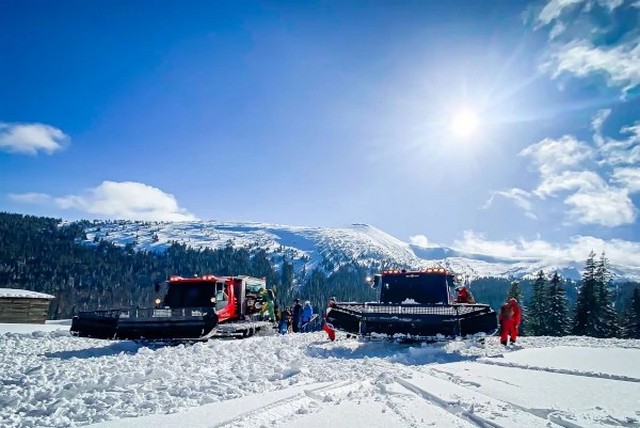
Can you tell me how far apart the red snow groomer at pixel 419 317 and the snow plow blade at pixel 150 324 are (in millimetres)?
3961

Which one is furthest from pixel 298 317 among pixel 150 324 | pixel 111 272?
pixel 111 272

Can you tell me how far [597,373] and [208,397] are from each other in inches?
262

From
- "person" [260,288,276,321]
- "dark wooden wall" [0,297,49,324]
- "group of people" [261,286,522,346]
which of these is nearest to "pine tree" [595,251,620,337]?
"group of people" [261,286,522,346]

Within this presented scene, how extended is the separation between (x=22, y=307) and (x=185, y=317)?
99.8 ft

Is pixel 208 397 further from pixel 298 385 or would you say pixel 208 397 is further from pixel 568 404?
pixel 568 404

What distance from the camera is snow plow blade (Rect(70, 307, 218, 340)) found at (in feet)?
41.9

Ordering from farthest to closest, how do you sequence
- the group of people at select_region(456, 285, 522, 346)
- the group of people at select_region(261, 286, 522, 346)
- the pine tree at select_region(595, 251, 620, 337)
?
the pine tree at select_region(595, 251, 620, 337) → the group of people at select_region(261, 286, 522, 346) → the group of people at select_region(456, 285, 522, 346)

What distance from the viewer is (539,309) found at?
41.8 metres

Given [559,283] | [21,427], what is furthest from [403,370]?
[559,283]

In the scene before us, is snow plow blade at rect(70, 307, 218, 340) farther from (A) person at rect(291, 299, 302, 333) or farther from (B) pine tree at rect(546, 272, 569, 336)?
(B) pine tree at rect(546, 272, 569, 336)

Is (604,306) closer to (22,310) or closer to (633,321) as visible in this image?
(633,321)

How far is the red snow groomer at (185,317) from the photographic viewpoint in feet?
42.1

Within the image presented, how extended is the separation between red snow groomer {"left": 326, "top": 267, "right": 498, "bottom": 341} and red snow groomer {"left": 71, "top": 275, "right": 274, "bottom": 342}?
A: 13.1 feet

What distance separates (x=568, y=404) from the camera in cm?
522
